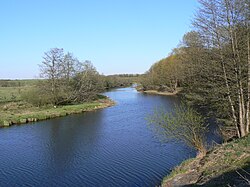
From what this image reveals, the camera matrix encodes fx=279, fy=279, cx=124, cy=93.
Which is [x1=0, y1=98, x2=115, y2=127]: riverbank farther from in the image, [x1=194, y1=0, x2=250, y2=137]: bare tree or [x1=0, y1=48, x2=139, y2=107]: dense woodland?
[x1=194, y1=0, x2=250, y2=137]: bare tree

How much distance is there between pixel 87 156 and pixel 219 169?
411 inches

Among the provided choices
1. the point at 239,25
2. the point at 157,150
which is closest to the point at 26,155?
the point at 157,150

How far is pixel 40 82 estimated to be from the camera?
145ft

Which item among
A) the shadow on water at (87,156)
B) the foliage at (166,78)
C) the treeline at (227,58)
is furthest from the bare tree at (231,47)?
the foliage at (166,78)

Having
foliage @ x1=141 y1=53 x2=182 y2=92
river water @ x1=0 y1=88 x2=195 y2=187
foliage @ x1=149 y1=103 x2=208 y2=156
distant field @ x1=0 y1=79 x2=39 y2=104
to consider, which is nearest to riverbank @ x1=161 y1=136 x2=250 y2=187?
foliage @ x1=149 y1=103 x2=208 y2=156

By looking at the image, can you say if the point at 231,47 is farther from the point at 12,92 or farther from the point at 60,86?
the point at 12,92

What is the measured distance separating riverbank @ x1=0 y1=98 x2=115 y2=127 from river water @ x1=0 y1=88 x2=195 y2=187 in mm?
4530

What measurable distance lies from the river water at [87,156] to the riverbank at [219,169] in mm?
1878

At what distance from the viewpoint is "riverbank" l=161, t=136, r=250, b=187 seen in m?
9.31

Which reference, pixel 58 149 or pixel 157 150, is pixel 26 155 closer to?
pixel 58 149

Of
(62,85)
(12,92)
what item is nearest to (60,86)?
(62,85)

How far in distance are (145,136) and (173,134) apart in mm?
7945

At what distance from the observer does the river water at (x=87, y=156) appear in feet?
49.2

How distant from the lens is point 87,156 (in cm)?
1897
